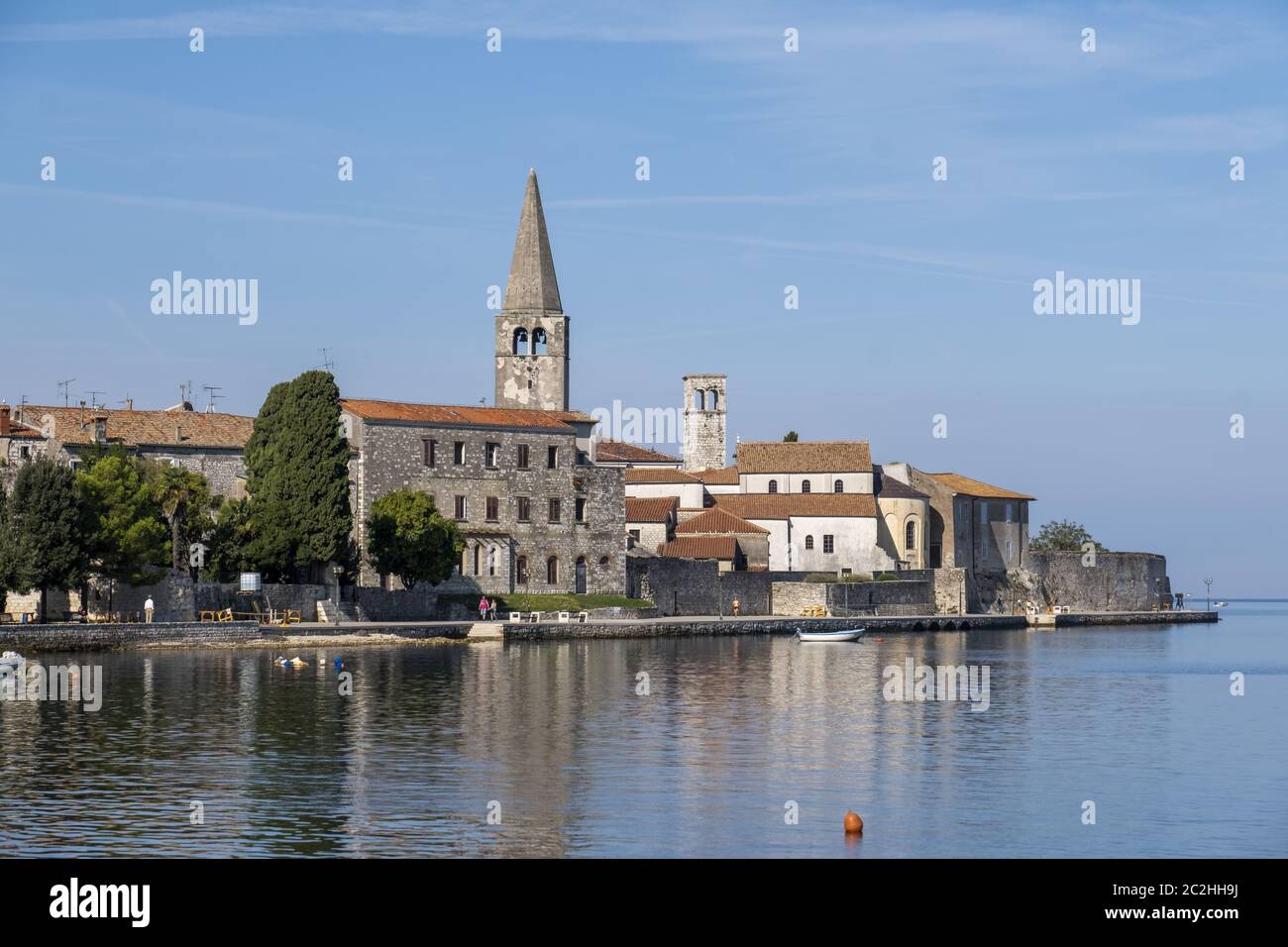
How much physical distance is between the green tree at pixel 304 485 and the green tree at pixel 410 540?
2923mm

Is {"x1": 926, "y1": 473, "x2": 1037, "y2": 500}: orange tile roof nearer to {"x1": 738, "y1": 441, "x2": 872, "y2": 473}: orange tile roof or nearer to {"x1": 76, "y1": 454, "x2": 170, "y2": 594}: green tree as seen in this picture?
{"x1": 738, "y1": 441, "x2": 872, "y2": 473}: orange tile roof

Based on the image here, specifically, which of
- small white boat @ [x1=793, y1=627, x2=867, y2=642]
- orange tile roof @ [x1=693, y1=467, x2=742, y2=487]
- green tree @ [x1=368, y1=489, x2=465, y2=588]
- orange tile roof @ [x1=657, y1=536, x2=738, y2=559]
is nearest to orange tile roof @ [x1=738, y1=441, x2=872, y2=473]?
orange tile roof @ [x1=693, y1=467, x2=742, y2=487]

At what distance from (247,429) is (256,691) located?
33.7 m

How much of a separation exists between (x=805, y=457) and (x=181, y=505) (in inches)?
1782

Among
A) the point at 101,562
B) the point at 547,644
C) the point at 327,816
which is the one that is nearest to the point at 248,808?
the point at 327,816

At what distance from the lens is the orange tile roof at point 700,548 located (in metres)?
89.8

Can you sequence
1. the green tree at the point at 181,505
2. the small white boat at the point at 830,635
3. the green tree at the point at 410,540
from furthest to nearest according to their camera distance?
the small white boat at the point at 830,635
the green tree at the point at 410,540
the green tree at the point at 181,505

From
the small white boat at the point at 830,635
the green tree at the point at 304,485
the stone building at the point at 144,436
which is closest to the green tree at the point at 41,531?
the green tree at the point at 304,485

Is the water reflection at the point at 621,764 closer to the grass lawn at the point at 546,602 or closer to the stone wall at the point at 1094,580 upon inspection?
the grass lawn at the point at 546,602

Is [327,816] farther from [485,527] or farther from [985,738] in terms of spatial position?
[485,527]

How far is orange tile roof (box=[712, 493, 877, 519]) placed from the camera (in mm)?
96375

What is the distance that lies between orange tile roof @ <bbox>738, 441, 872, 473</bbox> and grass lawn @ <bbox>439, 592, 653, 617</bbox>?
23.7 metres
